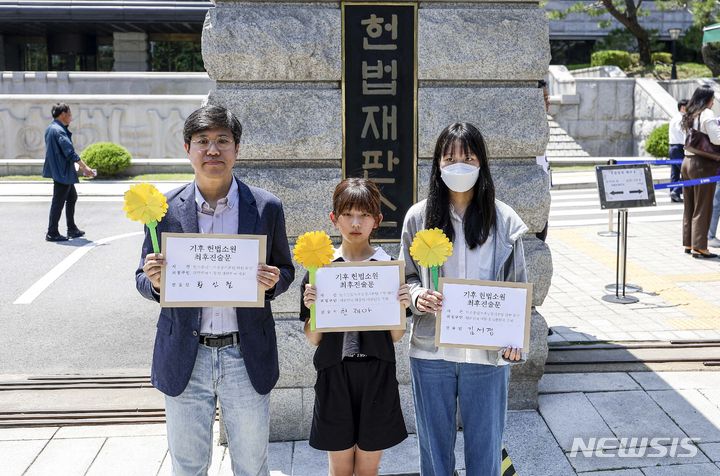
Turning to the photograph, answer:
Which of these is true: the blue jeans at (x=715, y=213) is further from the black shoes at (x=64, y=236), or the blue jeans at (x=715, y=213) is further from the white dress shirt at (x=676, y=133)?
the black shoes at (x=64, y=236)

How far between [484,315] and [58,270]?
8196 millimetres

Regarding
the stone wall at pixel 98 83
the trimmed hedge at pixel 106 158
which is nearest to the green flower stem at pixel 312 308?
the trimmed hedge at pixel 106 158

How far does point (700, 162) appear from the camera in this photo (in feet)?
33.0

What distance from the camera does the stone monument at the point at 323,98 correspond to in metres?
4.95

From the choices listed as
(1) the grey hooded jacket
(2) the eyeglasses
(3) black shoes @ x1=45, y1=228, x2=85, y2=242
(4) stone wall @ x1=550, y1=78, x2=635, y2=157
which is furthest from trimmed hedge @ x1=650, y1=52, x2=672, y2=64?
(2) the eyeglasses

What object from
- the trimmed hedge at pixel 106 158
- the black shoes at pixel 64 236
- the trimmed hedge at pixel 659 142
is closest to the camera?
the black shoes at pixel 64 236

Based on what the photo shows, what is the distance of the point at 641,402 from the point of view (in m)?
5.61

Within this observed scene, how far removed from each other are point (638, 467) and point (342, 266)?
2.56 m

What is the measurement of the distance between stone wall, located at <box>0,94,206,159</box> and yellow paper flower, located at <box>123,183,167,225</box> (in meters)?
18.6

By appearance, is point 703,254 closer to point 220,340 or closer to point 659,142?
point 220,340

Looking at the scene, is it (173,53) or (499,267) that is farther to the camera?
(173,53)

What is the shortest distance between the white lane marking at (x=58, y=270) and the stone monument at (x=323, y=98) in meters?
5.01

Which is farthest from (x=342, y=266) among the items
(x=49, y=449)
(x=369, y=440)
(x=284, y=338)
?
(x=49, y=449)

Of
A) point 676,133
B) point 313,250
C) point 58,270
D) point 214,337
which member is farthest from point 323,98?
point 676,133
